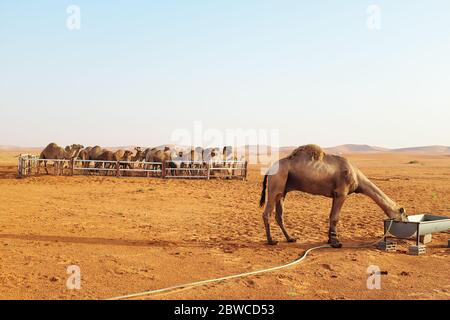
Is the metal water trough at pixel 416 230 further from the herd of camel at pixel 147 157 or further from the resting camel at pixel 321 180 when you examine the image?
the herd of camel at pixel 147 157

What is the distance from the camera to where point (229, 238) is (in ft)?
34.9

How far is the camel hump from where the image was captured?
32.6 feet

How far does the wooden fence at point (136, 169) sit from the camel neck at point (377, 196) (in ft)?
58.2

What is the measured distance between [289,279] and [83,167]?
24.1 m

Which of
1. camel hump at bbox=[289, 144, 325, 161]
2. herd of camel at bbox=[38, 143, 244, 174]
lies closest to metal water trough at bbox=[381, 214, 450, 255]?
camel hump at bbox=[289, 144, 325, 161]

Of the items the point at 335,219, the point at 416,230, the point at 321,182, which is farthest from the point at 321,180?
the point at 416,230

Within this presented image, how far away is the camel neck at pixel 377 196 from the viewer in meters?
9.91

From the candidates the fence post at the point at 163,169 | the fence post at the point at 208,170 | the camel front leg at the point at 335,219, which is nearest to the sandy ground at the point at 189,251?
the camel front leg at the point at 335,219

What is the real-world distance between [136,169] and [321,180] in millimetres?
18876

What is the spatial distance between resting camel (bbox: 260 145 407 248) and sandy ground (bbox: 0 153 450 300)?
36.4 inches

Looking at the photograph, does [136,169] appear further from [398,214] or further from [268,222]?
[398,214]
